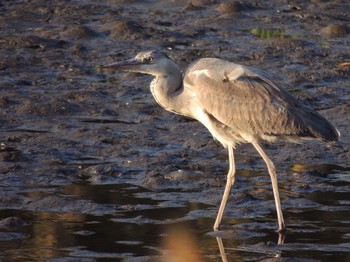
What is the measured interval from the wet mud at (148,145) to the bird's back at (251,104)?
0.63 metres

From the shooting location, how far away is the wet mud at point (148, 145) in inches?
295

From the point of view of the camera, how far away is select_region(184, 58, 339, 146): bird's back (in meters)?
8.12

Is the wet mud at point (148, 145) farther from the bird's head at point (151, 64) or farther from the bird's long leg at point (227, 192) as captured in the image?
the bird's head at point (151, 64)

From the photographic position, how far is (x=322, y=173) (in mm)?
9141

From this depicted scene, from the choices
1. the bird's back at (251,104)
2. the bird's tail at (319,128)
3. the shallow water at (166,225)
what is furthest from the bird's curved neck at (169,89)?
the bird's tail at (319,128)

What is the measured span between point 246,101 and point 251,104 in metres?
0.05

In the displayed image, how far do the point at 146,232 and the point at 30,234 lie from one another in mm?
831

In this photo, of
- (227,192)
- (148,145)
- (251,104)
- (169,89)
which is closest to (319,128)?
(251,104)

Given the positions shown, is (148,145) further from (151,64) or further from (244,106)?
(244,106)

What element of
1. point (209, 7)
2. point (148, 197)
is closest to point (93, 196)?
point (148, 197)

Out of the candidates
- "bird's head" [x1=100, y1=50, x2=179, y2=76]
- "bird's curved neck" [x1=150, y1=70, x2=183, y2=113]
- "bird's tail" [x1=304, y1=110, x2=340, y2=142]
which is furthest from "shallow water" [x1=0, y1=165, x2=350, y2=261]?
"bird's head" [x1=100, y1=50, x2=179, y2=76]

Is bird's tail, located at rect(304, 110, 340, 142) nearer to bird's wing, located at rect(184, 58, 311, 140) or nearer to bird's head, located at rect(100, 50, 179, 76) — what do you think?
bird's wing, located at rect(184, 58, 311, 140)

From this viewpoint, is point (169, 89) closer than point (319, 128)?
No

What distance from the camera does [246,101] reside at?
818cm
